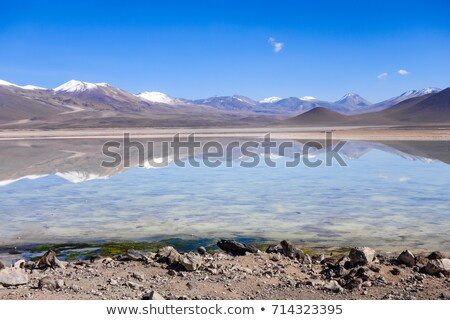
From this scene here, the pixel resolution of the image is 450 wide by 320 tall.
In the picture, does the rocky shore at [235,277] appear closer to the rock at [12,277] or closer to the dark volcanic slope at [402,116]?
the rock at [12,277]

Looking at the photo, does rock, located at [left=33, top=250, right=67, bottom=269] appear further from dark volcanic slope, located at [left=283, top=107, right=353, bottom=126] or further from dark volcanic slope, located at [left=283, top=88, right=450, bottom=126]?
dark volcanic slope, located at [left=283, top=107, right=353, bottom=126]

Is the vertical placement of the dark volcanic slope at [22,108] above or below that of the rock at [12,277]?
above

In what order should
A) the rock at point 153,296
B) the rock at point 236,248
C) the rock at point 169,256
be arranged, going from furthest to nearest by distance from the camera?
1. the rock at point 236,248
2. the rock at point 169,256
3. the rock at point 153,296

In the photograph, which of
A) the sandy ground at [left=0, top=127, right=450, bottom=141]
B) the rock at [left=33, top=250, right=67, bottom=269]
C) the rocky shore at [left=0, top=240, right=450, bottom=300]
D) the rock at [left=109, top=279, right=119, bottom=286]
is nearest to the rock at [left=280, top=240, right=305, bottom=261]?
the rocky shore at [left=0, top=240, right=450, bottom=300]

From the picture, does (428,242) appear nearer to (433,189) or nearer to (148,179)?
(433,189)

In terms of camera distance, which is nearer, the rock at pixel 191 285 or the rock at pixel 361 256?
the rock at pixel 191 285

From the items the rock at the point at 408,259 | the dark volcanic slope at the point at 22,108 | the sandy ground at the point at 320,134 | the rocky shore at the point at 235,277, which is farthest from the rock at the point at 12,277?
the dark volcanic slope at the point at 22,108

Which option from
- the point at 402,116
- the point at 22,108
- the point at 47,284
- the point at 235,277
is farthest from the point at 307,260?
the point at 22,108

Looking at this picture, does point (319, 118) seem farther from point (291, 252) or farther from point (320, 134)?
point (291, 252)
